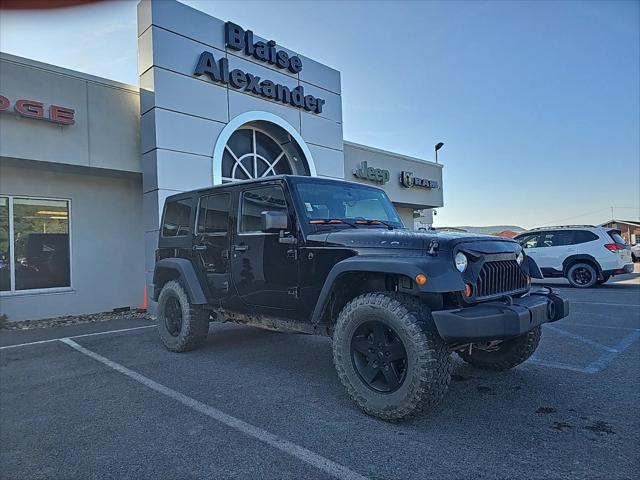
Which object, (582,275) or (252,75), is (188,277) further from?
(582,275)

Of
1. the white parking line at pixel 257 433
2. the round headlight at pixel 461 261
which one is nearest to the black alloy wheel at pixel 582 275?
the round headlight at pixel 461 261

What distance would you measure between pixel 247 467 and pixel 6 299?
8189mm

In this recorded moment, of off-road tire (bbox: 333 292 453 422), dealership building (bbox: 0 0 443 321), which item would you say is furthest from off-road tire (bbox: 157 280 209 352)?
dealership building (bbox: 0 0 443 321)

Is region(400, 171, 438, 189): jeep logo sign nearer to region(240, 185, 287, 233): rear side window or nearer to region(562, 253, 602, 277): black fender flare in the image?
region(562, 253, 602, 277): black fender flare

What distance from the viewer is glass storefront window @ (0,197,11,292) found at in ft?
28.8

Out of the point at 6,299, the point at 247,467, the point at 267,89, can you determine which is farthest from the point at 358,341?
the point at 267,89

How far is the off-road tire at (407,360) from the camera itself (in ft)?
10.5

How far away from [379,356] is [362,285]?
69 cm

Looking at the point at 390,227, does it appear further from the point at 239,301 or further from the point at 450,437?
the point at 450,437

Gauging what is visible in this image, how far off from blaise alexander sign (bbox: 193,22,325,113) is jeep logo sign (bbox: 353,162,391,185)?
3.80 metres

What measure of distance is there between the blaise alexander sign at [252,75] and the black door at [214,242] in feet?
18.9

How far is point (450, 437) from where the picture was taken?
313cm

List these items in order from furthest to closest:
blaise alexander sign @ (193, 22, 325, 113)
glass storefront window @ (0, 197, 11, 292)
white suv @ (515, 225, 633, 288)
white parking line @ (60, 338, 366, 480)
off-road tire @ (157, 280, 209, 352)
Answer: white suv @ (515, 225, 633, 288) < blaise alexander sign @ (193, 22, 325, 113) < glass storefront window @ (0, 197, 11, 292) < off-road tire @ (157, 280, 209, 352) < white parking line @ (60, 338, 366, 480)

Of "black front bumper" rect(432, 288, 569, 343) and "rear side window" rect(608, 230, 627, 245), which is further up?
"rear side window" rect(608, 230, 627, 245)
